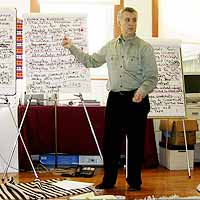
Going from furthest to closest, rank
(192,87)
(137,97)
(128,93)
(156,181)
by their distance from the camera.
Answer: (192,87) < (156,181) < (128,93) < (137,97)

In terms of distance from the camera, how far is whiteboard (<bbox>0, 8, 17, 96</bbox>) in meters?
3.95

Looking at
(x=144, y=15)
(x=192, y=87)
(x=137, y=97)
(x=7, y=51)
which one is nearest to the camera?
(x=137, y=97)

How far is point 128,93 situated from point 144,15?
93.5 inches

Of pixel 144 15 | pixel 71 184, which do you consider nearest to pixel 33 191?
pixel 71 184

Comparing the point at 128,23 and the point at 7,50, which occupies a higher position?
the point at 128,23

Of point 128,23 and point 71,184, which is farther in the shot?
point 71,184

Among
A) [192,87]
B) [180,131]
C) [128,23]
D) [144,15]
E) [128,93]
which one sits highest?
[144,15]

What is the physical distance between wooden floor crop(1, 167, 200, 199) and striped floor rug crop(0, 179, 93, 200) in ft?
0.81

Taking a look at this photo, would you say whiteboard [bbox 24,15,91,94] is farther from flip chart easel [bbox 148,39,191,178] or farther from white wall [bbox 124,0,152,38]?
white wall [bbox 124,0,152,38]

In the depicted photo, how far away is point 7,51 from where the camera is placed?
3955 millimetres

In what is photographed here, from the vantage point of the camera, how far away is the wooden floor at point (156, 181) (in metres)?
3.68

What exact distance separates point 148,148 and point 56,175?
1161mm

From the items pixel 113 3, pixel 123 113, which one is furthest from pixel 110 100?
pixel 113 3

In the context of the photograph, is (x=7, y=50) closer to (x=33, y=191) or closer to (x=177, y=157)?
(x=33, y=191)
